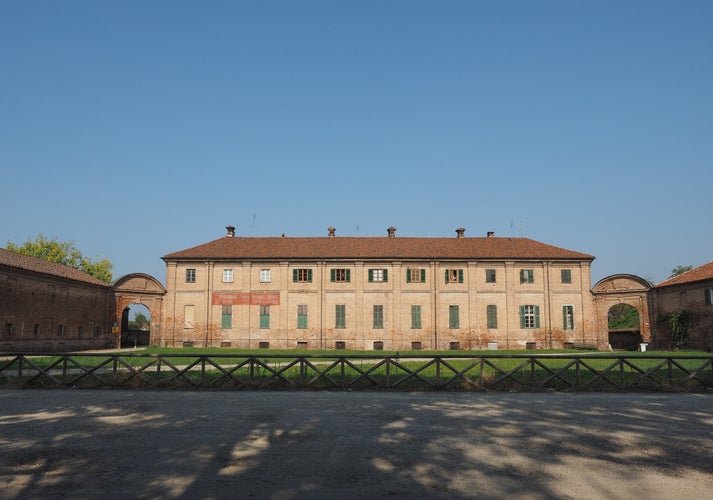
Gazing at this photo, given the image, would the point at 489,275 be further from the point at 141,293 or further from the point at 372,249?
the point at 141,293

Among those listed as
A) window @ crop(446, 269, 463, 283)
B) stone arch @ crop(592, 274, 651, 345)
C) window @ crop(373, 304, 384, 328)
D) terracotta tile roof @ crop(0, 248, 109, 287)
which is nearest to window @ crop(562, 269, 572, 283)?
stone arch @ crop(592, 274, 651, 345)

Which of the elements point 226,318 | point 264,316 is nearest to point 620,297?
point 264,316

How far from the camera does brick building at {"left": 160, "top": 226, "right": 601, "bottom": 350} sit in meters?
36.0

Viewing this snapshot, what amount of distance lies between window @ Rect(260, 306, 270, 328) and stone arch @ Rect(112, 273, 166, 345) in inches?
291

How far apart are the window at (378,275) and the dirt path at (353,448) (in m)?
25.8

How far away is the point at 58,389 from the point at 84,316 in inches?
971

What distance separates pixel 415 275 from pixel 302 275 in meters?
8.15

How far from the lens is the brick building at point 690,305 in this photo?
101 ft

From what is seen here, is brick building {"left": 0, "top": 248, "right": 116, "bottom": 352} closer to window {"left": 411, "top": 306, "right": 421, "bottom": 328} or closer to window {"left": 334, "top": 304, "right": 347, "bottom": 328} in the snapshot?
window {"left": 334, "top": 304, "right": 347, "bottom": 328}

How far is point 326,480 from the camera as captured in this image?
529 centimetres

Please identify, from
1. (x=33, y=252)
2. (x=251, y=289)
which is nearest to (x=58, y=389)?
(x=251, y=289)

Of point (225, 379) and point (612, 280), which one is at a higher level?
point (612, 280)

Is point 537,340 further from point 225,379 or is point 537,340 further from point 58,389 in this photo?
point 58,389

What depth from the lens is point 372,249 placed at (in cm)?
3800
